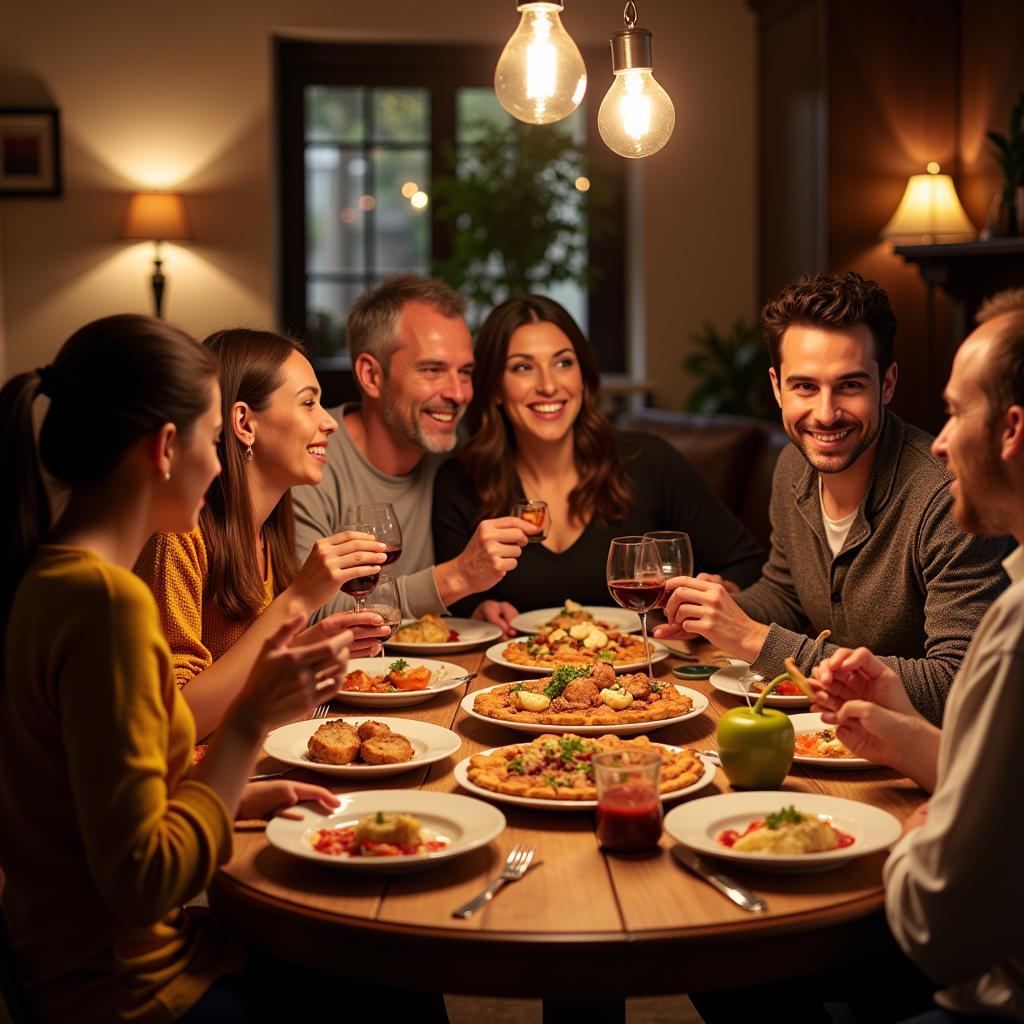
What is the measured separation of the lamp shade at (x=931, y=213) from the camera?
586cm

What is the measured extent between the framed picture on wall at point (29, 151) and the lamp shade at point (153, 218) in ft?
1.73

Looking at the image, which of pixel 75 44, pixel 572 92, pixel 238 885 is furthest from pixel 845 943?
pixel 75 44

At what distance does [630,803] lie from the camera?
1.51 meters

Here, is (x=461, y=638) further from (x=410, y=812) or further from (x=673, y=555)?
(x=410, y=812)

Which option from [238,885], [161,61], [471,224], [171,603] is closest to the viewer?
[238,885]

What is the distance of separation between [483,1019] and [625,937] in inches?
67.2

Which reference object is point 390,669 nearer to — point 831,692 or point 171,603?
point 171,603

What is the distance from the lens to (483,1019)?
2.87 metres

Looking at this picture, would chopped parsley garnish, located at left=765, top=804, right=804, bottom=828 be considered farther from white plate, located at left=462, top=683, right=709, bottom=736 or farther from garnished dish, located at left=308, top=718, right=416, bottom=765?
garnished dish, located at left=308, top=718, right=416, bottom=765

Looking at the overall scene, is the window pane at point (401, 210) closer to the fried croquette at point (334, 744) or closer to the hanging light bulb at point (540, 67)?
the hanging light bulb at point (540, 67)

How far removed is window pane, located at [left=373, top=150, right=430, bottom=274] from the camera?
24.1 ft

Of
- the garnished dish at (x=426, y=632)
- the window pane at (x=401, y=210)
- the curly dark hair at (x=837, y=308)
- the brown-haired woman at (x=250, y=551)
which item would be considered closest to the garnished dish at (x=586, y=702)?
the brown-haired woman at (x=250, y=551)

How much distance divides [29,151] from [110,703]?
6385 mm

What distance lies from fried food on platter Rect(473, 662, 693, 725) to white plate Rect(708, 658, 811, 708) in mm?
110
